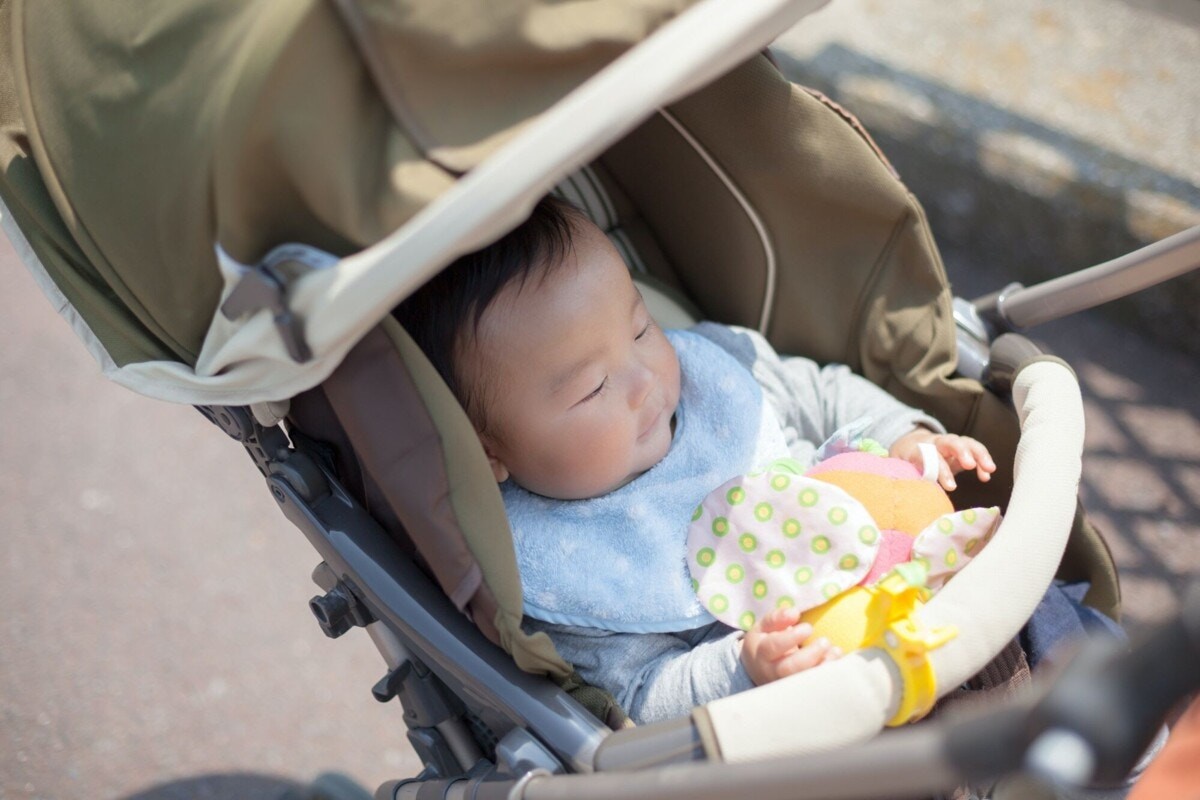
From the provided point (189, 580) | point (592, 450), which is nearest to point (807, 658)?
point (592, 450)

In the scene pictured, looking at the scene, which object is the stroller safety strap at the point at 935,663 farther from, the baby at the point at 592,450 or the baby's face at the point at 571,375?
the baby's face at the point at 571,375

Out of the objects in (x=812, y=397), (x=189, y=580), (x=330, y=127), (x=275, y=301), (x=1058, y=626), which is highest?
(x=330, y=127)

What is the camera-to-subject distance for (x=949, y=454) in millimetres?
1340

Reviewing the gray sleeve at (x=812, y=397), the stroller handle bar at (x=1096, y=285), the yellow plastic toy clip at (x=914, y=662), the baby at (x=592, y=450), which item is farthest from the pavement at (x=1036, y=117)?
the yellow plastic toy clip at (x=914, y=662)

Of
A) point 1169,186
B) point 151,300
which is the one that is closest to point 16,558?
point 151,300

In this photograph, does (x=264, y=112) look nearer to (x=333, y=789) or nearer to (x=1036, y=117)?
(x=333, y=789)

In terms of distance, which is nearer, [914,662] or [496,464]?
[914,662]

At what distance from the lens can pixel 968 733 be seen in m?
0.65

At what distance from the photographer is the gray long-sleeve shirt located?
1170 mm

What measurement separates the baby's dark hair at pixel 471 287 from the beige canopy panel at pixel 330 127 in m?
0.26

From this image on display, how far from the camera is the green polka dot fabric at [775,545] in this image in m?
1.17

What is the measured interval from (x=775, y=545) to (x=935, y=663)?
298 millimetres

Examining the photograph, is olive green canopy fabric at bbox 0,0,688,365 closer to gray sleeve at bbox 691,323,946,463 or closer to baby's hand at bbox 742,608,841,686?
baby's hand at bbox 742,608,841,686

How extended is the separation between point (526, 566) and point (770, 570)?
0.29 meters
